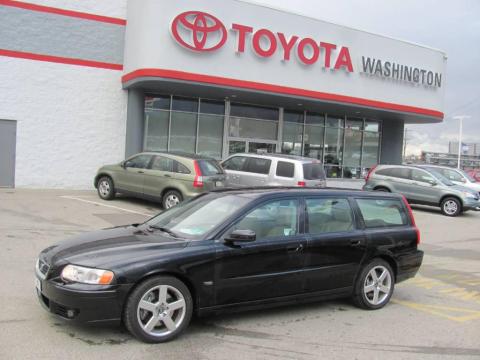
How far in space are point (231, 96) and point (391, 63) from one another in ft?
24.6

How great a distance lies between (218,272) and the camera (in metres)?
5.05

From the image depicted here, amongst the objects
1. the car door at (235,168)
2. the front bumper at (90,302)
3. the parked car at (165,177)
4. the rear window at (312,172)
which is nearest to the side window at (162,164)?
the parked car at (165,177)

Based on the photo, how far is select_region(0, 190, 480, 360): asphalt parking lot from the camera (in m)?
4.53

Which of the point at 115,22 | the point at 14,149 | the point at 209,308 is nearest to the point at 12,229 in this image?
the point at 209,308

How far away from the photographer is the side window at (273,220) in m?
5.48

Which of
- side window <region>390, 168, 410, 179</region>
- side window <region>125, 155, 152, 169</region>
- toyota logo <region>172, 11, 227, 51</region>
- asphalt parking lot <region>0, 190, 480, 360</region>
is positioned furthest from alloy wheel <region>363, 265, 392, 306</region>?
side window <region>390, 168, 410, 179</region>

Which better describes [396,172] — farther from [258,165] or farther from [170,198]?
[170,198]

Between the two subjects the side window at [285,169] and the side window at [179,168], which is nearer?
the side window at [179,168]

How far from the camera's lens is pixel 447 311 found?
6449 mm

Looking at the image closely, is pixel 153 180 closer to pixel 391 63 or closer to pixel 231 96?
pixel 231 96

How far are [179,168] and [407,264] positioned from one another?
7703 millimetres

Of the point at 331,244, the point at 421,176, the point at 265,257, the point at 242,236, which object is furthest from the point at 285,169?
the point at 242,236

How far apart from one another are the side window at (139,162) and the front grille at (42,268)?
8.96 metres

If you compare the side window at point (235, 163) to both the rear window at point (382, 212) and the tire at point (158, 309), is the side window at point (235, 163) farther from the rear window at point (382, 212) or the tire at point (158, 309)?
the tire at point (158, 309)
